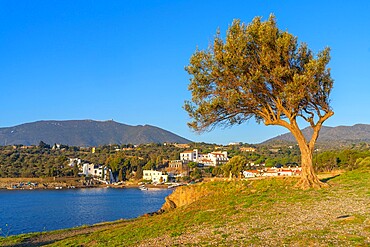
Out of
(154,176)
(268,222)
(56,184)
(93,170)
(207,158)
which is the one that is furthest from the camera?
(207,158)

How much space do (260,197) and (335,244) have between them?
8.95 metres

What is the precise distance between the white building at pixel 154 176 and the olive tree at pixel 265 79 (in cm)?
11363

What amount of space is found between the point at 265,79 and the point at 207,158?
149m

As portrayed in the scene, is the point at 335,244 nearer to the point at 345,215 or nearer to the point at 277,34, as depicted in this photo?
the point at 345,215

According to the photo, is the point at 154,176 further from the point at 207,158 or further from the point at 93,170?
the point at 207,158

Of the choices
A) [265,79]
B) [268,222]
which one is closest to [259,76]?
[265,79]

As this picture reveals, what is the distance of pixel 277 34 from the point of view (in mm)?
19859

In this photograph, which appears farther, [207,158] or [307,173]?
[207,158]

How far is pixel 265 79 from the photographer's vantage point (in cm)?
1980

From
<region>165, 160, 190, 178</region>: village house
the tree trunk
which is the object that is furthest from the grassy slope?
<region>165, 160, 190, 178</region>: village house

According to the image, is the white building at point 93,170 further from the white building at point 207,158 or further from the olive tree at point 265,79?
the olive tree at point 265,79

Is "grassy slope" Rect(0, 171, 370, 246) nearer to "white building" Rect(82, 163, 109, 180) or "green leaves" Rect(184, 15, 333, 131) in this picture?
"green leaves" Rect(184, 15, 333, 131)

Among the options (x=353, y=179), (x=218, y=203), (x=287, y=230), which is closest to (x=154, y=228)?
(x=218, y=203)

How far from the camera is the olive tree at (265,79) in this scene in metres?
19.2
